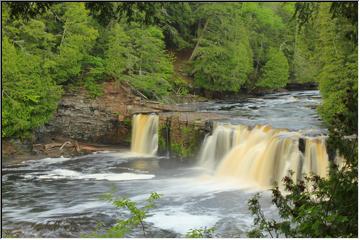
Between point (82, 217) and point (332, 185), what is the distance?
8.49m

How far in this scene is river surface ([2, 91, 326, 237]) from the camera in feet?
36.6

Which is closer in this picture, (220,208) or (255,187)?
(220,208)

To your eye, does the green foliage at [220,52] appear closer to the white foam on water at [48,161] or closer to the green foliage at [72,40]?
the green foliage at [72,40]

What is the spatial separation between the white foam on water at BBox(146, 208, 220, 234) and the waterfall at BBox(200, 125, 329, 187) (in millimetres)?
3251

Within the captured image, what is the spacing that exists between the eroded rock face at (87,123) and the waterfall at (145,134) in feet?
1.51

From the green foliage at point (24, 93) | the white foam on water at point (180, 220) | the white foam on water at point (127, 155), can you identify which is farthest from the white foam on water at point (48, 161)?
the white foam on water at point (180, 220)

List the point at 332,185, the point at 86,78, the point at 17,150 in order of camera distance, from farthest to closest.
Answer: the point at 86,78, the point at 17,150, the point at 332,185

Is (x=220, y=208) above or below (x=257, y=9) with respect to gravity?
below

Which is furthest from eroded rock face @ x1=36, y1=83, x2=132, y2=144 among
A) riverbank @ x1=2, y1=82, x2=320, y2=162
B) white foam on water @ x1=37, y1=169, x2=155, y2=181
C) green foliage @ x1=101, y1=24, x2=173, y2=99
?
white foam on water @ x1=37, y1=169, x2=155, y2=181

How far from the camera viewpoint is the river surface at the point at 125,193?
11.1 m

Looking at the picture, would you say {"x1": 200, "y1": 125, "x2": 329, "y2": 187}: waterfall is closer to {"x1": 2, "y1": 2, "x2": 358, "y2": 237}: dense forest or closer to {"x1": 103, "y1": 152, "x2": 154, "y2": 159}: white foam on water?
{"x1": 2, "y1": 2, "x2": 358, "y2": 237}: dense forest

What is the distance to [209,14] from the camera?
1193 inches

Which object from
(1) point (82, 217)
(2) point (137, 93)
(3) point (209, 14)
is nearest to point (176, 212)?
(1) point (82, 217)

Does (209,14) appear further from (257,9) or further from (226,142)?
(226,142)
